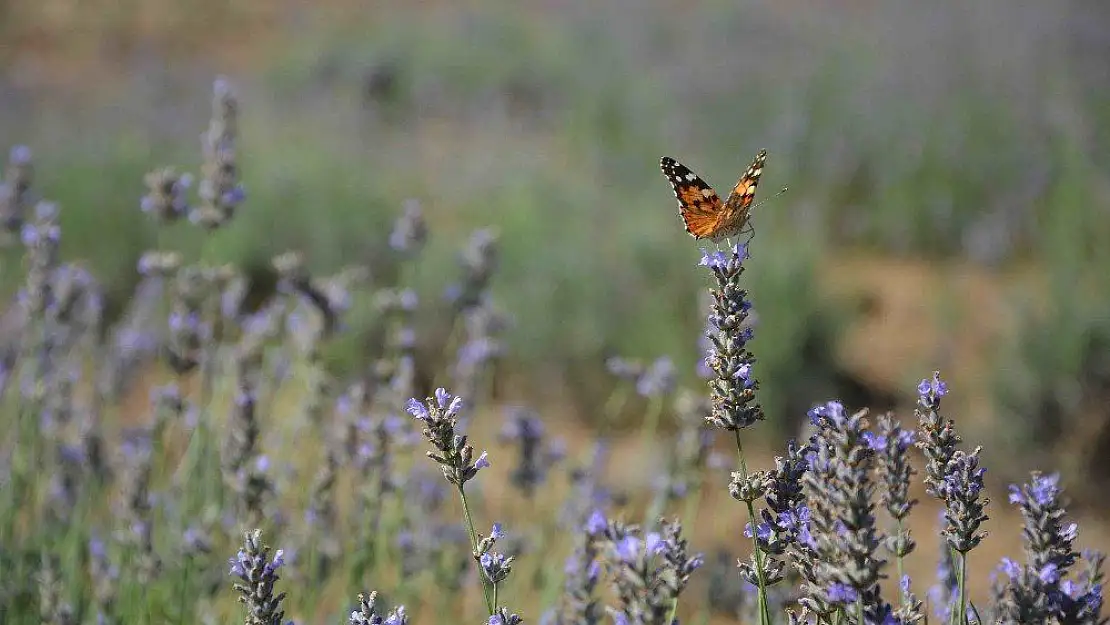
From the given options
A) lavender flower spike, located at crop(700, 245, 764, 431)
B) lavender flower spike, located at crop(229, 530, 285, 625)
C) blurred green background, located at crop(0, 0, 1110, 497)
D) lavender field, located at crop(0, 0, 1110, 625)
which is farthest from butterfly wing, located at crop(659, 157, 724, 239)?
blurred green background, located at crop(0, 0, 1110, 497)

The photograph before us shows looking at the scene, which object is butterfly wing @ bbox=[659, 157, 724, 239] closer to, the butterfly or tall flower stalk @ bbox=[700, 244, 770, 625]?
the butterfly

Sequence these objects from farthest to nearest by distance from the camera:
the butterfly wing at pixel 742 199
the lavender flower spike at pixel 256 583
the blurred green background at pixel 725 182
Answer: the blurred green background at pixel 725 182, the butterfly wing at pixel 742 199, the lavender flower spike at pixel 256 583

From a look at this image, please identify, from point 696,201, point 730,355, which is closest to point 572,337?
point 696,201

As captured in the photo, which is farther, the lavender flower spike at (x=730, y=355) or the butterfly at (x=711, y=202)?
the butterfly at (x=711, y=202)

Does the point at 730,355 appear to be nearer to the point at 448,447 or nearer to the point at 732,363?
the point at 732,363

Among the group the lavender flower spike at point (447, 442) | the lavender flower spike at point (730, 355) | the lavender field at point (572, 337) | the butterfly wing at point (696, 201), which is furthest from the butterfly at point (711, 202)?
the lavender flower spike at point (447, 442)

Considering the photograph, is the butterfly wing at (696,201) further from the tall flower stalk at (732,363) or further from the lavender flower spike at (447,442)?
the lavender flower spike at (447,442)
